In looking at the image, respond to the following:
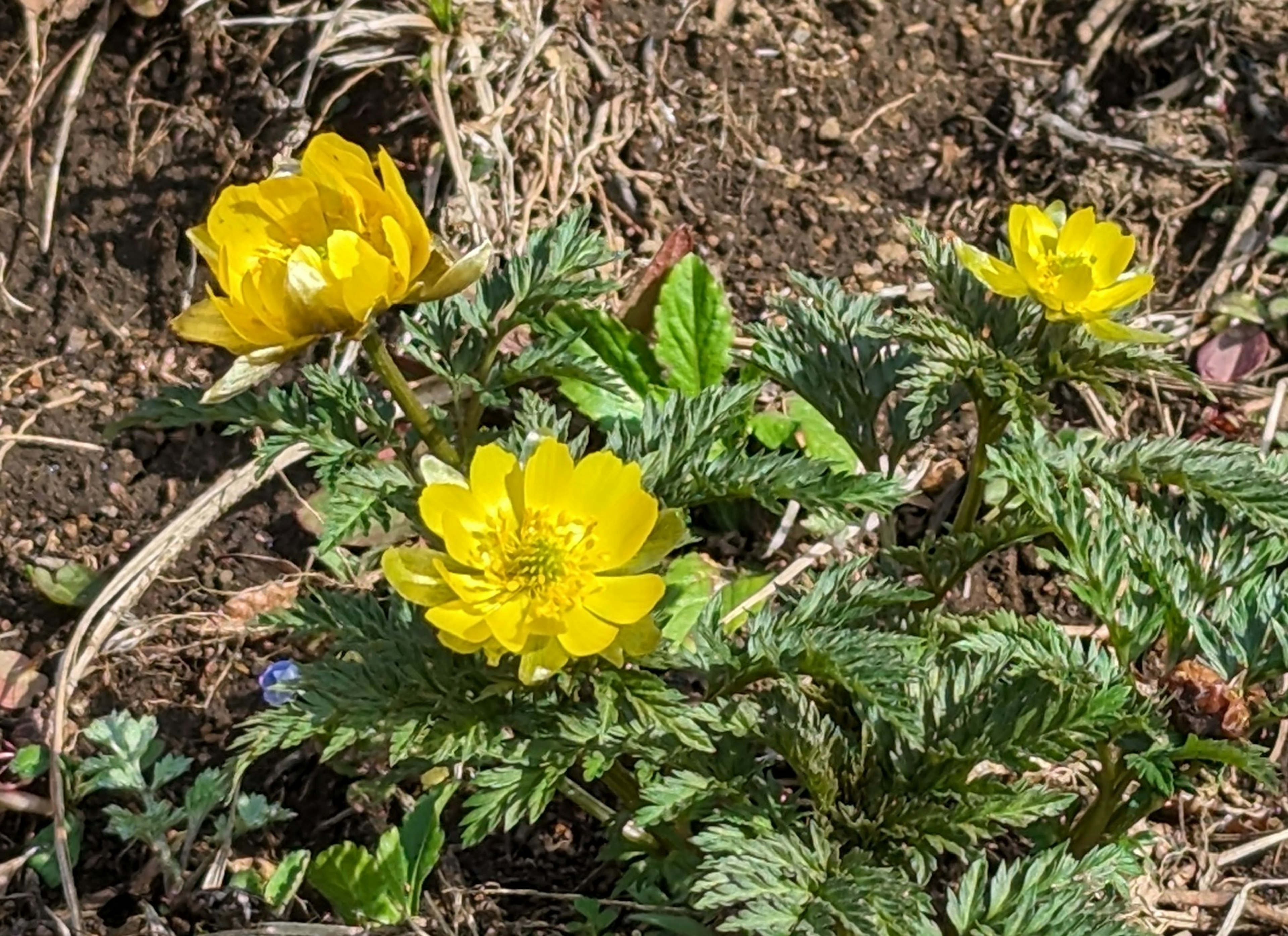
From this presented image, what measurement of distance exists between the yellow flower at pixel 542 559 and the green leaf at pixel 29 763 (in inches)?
45.6

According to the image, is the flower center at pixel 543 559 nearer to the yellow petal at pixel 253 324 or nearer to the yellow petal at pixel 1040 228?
the yellow petal at pixel 253 324

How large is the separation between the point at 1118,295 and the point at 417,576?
1.12m

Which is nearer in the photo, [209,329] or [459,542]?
[459,542]

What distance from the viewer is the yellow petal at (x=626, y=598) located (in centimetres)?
160

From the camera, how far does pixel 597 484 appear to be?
1.70m

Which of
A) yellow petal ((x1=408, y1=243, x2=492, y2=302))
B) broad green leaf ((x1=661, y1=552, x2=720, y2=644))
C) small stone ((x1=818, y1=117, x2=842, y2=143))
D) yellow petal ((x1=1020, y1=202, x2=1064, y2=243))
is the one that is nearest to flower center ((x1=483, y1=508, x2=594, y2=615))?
yellow petal ((x1=408, y1=243, x2=492, y2=302))

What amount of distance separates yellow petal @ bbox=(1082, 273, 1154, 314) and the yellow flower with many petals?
904 mm

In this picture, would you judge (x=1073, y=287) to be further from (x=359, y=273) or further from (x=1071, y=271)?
(x=359, y=273)

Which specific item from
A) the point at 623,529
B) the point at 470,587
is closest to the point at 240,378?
the point at 470,587

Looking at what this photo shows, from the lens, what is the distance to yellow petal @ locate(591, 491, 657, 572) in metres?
1.65

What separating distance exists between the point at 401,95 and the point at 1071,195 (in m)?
1.66

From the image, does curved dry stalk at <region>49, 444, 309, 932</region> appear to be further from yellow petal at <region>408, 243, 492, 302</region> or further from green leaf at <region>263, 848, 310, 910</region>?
yellow petal at <region>408, 243, 492, 302</region>

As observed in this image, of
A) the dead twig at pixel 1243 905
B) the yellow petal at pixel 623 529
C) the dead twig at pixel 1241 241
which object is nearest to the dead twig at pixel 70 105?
the yellow petal at pixel 623 529

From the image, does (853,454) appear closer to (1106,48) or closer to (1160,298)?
(1160,298)
